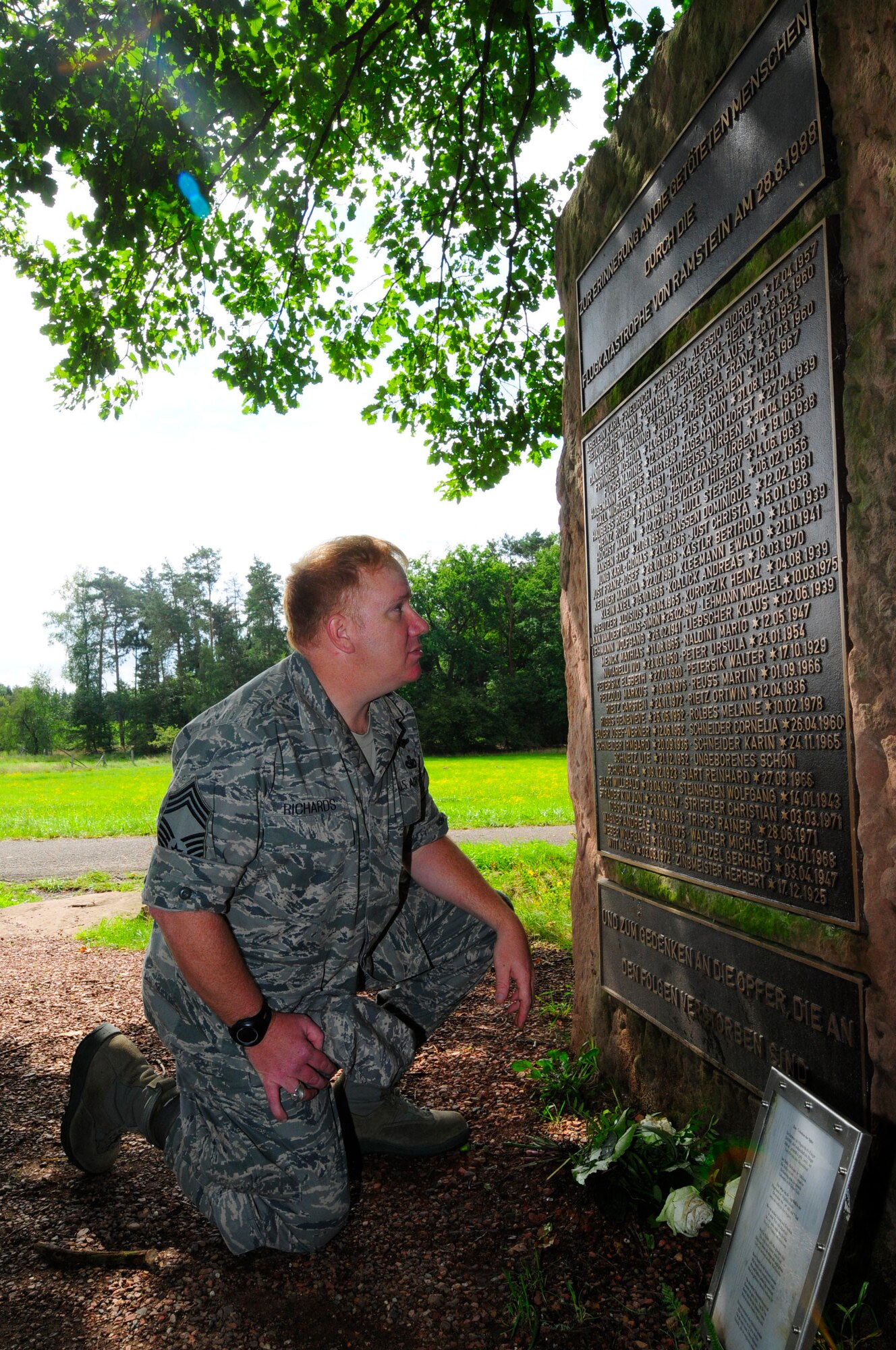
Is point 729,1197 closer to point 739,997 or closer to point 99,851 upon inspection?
point 739,997

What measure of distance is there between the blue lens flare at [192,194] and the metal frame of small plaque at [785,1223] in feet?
17.3

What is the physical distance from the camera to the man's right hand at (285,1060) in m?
2.29

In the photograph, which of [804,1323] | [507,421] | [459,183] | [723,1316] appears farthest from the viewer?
[507,421]

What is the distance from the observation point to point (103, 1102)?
2.74m

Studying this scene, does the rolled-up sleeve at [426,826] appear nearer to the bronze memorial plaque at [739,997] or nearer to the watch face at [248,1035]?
the bronze memorial plaque at [739,997]

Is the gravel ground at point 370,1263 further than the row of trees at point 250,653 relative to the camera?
No

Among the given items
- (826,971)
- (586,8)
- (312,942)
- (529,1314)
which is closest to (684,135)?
(586,8)

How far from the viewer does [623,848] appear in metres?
3.15

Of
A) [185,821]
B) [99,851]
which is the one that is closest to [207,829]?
[185,821]

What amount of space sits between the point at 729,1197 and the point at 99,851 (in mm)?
10518

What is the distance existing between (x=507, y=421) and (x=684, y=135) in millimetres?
5164

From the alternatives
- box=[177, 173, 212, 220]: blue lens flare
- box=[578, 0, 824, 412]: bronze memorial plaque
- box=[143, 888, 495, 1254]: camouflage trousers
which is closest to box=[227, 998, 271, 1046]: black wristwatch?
box=[143, 888, 495, 1254]: camouflage trousers

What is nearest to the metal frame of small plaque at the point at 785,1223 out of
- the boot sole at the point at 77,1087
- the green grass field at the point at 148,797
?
the boot sole at the point at 77,1087

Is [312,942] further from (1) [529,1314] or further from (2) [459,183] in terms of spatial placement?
(2) [459,183]
